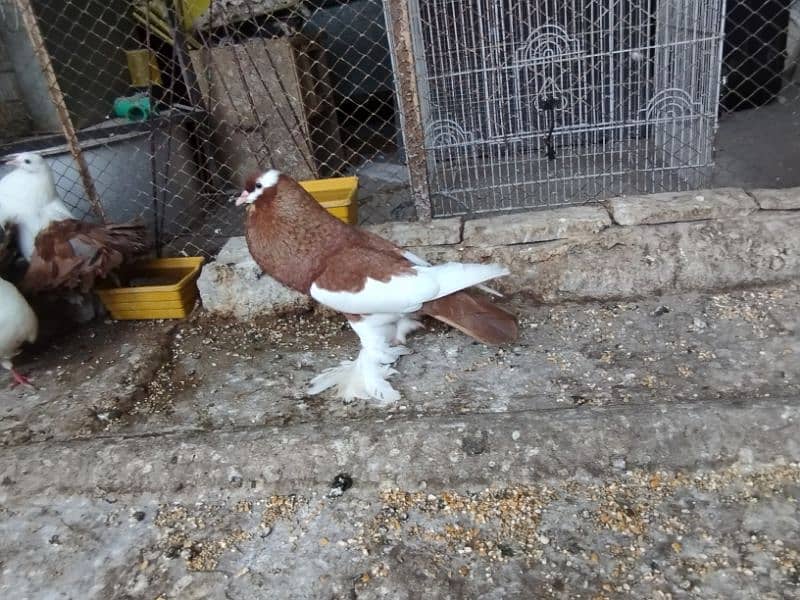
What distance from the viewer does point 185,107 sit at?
431cm

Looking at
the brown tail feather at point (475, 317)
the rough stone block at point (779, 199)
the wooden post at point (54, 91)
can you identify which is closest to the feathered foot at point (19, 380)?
the wooden post at point (54, 91)

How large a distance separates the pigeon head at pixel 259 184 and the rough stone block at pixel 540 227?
853 mm

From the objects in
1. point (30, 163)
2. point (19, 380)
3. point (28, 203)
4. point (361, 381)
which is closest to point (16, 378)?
point (19, 380)

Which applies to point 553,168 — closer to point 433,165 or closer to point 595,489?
point 433,165

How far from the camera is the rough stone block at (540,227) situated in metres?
2.62

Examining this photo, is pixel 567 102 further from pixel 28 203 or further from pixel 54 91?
pixel 28 203

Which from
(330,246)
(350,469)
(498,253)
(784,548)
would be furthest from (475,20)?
(784,548)

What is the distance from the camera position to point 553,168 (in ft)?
12.7

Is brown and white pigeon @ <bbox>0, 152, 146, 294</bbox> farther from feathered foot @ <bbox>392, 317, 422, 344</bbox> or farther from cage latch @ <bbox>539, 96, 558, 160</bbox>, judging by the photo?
cage latch @ <bbox>539, 96, 558, 160</bbox>

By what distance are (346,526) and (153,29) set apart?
414cm

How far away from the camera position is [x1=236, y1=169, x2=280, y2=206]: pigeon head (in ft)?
7.30

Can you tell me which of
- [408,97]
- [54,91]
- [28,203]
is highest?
[54,91]

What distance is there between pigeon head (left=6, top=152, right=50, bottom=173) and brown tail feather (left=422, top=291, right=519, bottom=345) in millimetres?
1953

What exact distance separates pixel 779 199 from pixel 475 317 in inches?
52.4
